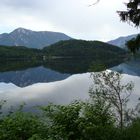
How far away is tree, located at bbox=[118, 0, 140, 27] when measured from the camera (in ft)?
52.6

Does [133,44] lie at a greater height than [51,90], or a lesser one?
greater

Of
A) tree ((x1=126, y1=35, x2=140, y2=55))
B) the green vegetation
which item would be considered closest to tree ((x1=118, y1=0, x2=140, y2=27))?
tree ((x1=126, y1=35, x2=140, y2=55))

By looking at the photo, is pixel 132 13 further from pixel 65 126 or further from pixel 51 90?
pixel 51 90

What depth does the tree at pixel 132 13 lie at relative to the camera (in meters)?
16.0

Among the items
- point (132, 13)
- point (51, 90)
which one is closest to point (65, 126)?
point (132, 13)

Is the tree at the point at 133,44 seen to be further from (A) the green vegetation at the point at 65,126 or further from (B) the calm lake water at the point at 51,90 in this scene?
(B) the calm lake water at the point at 51,90

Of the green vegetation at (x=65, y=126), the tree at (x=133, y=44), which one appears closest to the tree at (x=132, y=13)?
the tree at (x=133, y=44)

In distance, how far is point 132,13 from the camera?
1662 cm

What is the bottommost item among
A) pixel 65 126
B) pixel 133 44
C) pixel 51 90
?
pixel 51 90

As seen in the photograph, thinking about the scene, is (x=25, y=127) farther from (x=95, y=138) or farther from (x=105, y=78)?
(x=105, y=78)

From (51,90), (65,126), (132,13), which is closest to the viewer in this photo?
(65,126)

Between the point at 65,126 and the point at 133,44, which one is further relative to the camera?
the point at 133,44

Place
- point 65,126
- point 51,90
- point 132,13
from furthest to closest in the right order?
point 51,90, point 132,13, point 65,126

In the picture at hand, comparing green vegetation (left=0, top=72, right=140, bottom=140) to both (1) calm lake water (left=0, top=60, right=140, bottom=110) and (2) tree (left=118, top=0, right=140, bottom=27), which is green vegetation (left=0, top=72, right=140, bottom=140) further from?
(1) calm lake water (left=0, top=60, right=140, bottom=110)
